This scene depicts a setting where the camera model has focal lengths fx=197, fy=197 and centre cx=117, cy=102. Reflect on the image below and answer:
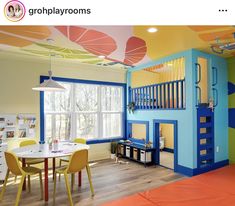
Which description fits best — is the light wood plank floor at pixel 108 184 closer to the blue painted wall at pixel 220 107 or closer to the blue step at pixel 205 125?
the blue step at pixel 205 125

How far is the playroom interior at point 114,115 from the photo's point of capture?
296 centimetres

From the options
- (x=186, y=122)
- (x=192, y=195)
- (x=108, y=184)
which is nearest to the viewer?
(x=192, y=195)

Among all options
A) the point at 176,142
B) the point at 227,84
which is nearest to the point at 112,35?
the point at 176,142

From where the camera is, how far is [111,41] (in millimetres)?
3420

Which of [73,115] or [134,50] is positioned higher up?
[134,50]

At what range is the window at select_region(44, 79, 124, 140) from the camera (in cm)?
489

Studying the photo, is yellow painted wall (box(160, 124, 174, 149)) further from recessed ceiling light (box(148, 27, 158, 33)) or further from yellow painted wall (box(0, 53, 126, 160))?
recessed ceiling light (box(148, 27, 158, 33))

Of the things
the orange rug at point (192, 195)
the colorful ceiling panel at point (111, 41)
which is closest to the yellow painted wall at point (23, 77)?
the colorful ceiling panel at point (111, 41)

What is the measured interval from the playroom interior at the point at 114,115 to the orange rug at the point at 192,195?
1cm

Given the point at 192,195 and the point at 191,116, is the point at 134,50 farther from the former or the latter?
the point at 192,195

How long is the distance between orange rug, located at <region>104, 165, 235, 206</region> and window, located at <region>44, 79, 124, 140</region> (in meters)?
2.77
